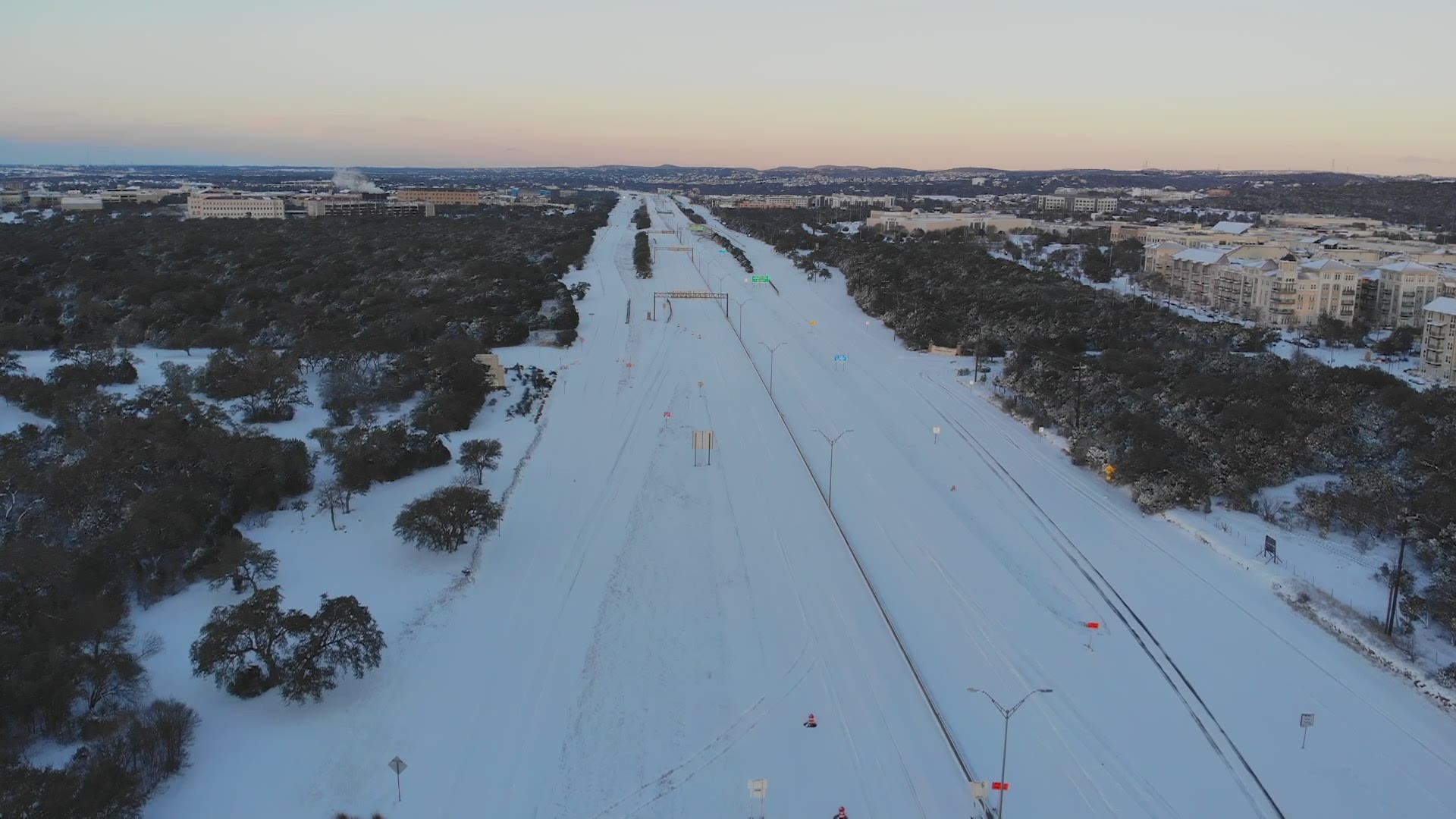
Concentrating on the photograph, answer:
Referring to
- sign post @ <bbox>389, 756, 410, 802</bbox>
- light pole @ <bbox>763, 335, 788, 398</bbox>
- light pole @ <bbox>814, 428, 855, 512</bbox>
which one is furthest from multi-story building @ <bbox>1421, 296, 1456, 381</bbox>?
sign post @ <bbox>389, 756, 410, 802</bbox>

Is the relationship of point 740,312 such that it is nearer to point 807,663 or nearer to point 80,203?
point 807,663

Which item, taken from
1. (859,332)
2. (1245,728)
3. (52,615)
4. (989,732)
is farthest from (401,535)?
(859,332)

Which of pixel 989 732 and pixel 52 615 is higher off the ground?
pixel 52 615

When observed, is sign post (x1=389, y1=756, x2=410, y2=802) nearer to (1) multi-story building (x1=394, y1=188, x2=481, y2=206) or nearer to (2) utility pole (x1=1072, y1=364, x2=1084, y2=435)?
(2) utility pole (x1=1072, y1=364, x2=1084, y2=435)

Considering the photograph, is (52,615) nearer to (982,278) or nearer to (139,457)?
(139,457)

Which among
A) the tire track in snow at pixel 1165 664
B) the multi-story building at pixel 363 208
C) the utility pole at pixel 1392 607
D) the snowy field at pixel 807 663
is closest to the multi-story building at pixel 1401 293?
the snowy field at pixel 807 663

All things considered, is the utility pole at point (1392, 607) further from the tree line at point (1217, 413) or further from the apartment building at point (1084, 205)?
the apartment building at point (1084, 205)

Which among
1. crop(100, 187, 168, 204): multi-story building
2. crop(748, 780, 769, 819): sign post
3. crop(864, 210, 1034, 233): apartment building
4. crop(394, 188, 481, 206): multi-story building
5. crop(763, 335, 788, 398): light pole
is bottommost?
crop(748, 780, 769, 819): sign post
